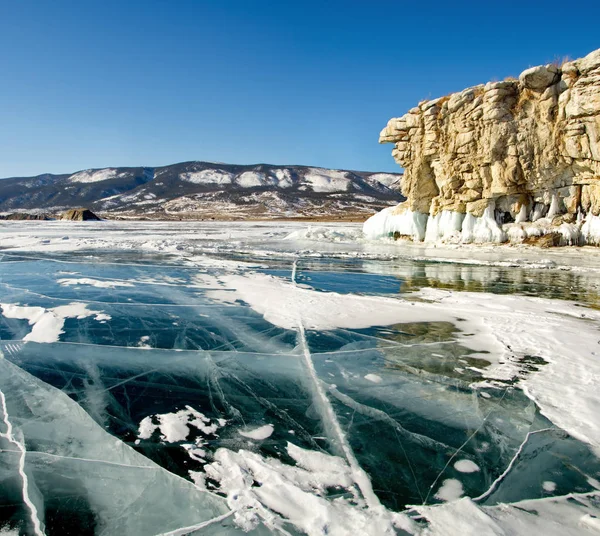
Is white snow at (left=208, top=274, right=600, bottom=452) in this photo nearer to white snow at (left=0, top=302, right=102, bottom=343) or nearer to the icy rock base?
white snow at (left=0, top=302, right=102, bottom=343)

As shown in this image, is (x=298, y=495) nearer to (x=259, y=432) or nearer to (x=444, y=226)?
(x=259, y=432)

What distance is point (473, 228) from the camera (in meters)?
20.8

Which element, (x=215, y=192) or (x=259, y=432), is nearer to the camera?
(x=259, y=432)

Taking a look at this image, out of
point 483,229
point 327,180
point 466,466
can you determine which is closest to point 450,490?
point 466,466

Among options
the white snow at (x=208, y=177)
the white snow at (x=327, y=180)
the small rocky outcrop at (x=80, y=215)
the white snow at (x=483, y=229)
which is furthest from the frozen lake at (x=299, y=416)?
the white snow at (x=208, y=177)

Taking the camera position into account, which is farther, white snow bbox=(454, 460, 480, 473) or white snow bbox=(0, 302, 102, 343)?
white snow bbox=(0, 302, 102, 343)

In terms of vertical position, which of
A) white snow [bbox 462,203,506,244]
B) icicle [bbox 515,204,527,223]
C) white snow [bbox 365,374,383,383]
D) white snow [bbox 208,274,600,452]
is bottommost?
white snow [bbox 365,374,383,383]

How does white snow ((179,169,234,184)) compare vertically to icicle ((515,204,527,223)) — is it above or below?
above

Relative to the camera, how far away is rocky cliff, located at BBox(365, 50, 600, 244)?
55.5 ft

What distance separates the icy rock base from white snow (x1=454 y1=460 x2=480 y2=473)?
1764 cm

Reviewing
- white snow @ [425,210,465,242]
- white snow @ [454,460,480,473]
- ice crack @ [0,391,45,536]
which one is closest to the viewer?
ice crack @ [0,391,45,536]

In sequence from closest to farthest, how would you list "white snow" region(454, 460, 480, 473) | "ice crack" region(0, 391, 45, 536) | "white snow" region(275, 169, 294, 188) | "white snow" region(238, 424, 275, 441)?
"ice crack" region(0, 391, 45, 536) → "white snow" region(454, 460, 480, 473) → "white snow" region(238, 424, 275, 441) → "white snow" region(275, 169, 294, 188)

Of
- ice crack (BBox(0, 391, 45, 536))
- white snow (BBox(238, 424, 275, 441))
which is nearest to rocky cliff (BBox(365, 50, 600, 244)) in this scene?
white snow (BBox(238, 424, 275, 441))

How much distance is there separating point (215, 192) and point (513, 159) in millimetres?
134042
